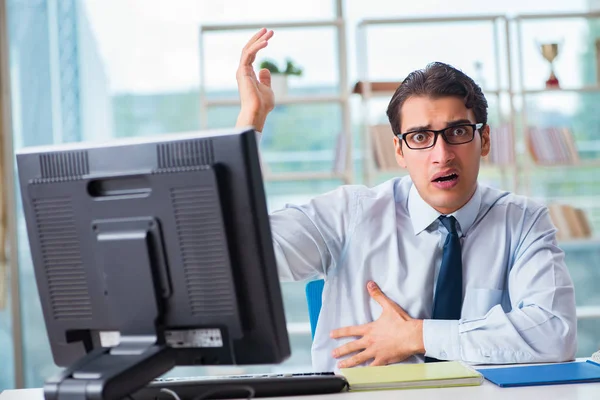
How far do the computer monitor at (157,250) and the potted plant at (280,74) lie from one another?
112 inches

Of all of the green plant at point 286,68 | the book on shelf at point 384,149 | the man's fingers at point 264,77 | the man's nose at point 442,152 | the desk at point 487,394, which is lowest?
the desk at point 487,394

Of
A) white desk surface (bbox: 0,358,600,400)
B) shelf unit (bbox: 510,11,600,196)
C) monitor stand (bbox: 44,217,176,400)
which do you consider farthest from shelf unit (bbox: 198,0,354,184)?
monitor stand (bbox: 44,217,176,400)

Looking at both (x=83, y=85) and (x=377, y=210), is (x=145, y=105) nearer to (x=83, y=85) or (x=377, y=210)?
(x=83, y=85)

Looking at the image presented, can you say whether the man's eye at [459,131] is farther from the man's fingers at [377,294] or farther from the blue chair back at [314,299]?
the blue chair back at [314,299]

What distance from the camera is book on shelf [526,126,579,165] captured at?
408 centimetres

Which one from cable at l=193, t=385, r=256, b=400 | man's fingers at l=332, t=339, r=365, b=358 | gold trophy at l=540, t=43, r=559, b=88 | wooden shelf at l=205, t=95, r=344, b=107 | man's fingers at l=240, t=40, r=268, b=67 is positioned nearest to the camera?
cable at l=193, t=385, r=256, b=400

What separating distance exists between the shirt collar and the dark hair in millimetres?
187

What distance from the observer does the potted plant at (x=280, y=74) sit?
4.07 metres

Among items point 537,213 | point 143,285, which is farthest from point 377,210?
point 143,285

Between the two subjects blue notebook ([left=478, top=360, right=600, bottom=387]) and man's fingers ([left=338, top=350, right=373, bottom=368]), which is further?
man's fingers ([left=338, top=350, right=373, bottom=368])

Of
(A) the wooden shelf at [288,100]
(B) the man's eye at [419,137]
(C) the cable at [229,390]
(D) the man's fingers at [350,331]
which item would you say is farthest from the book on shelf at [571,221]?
(C) the cable at [229,390]

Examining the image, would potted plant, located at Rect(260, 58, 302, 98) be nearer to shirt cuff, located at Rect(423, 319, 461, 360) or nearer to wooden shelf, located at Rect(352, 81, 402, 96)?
wooden shelf, located at Rect(352, 81, 402, 96)

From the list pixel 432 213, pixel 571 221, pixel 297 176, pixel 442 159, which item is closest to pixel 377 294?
pixel 432 213

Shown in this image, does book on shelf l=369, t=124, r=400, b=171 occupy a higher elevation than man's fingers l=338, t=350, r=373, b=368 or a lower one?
higher
